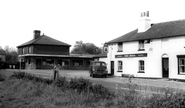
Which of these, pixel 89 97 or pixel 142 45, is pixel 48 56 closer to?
pixel 142 45

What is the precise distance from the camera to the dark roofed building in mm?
52406

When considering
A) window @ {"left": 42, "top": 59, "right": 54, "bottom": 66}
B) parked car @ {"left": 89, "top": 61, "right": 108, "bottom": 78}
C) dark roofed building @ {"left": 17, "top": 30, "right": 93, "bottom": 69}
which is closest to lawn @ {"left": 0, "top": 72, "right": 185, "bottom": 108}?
parked car @ {"left": 89, "top": 61, "right": 108, "bottom": 78}

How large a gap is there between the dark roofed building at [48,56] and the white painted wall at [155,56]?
2323 centimetres

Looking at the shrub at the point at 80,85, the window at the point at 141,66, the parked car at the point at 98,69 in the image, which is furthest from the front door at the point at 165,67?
the shrub at the point at 80,85

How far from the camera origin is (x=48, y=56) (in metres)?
52.6

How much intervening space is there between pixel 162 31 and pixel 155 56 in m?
3.35

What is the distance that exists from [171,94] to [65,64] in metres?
49.6

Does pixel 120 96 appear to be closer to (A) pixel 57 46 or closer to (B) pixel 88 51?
(A) pixel 57 46

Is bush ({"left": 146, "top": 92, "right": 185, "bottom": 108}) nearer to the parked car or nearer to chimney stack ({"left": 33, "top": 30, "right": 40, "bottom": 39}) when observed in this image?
the parked car

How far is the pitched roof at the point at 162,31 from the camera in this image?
2588cm

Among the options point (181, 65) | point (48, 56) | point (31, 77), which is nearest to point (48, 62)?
point (48, 56)

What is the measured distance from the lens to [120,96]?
8.02 metres

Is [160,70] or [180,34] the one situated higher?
[180,34]

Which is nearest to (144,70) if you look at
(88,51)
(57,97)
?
(57,97)
